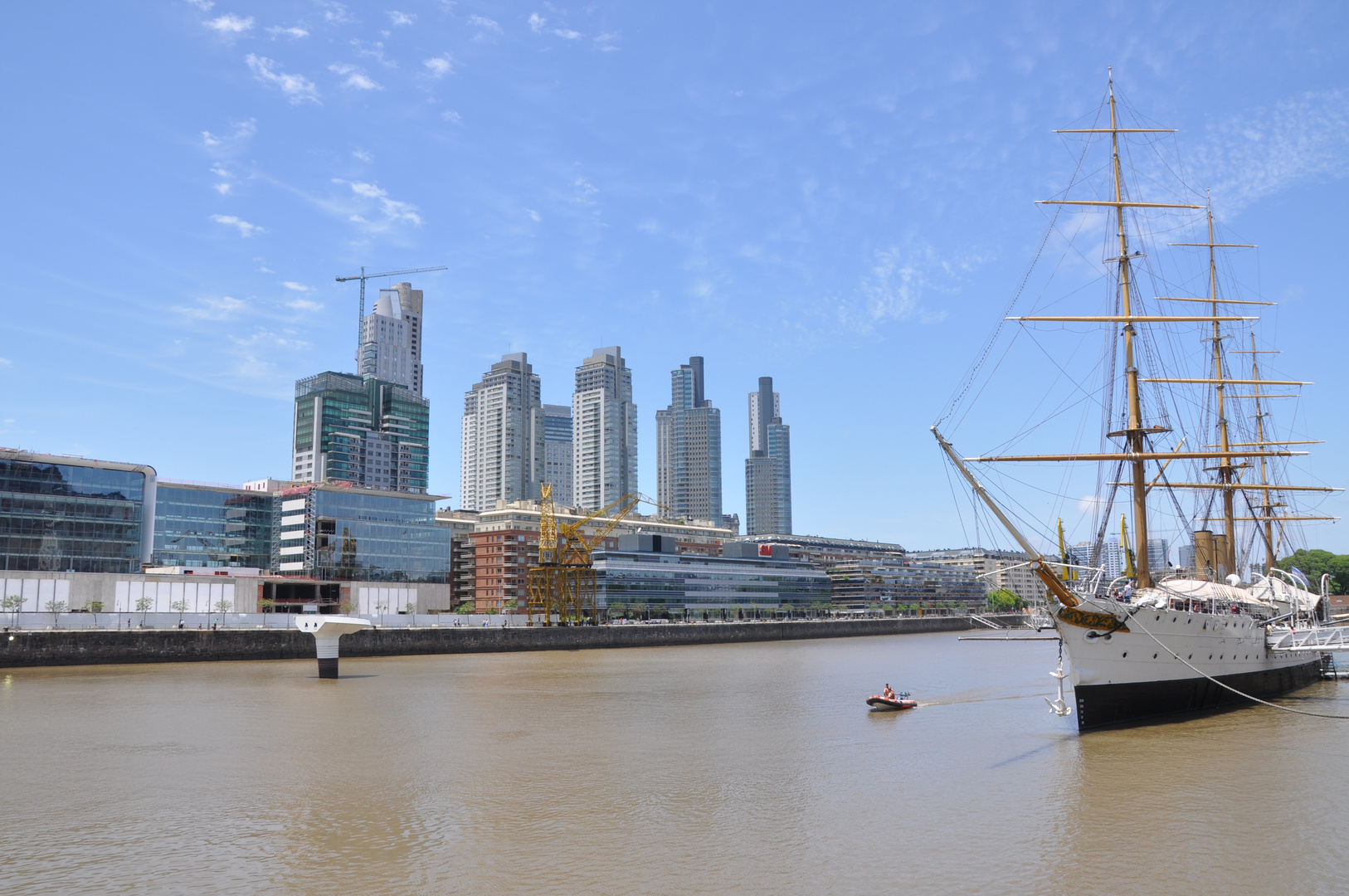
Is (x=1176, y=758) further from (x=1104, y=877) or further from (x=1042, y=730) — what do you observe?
(x=1104, y=877)

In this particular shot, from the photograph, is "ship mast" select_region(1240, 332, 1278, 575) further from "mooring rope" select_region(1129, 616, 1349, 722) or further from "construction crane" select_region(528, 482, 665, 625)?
"construction crane" select_region(528, 482, 665, 625)

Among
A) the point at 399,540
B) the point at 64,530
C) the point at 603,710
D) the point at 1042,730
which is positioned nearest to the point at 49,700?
the point at 603,710

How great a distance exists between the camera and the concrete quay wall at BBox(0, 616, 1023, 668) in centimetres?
7900

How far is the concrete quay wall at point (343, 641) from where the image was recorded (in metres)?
79.0

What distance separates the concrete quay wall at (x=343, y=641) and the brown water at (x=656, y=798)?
1036 inches

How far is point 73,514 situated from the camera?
111438 millimetres

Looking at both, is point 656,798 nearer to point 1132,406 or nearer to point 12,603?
point 1132,406

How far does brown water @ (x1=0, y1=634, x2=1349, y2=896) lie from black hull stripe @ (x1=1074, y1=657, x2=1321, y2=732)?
112 cm

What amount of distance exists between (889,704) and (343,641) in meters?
65.5

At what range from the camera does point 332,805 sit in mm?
27688

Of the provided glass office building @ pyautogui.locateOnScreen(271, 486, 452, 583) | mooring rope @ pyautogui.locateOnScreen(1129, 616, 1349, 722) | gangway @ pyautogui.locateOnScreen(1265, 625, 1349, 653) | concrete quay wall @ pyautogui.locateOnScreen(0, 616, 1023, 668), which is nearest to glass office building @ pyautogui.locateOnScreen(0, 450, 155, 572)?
glass office building @ pyautogui.locateOnScreen(271, 486, 452, 583)

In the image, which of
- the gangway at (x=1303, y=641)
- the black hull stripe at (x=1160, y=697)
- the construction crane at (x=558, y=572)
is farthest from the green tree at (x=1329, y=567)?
the black hull stripe at (x=1160, y=697)

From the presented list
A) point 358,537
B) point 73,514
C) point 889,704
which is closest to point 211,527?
point 358,537

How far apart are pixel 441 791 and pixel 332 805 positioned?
3241 millimetres
